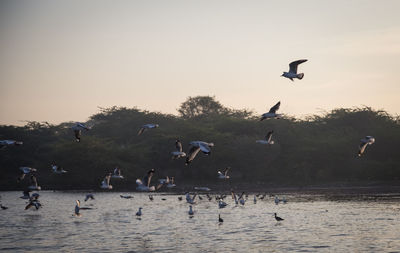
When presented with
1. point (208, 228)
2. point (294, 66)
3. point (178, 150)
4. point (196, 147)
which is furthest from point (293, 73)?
point (208, 228)

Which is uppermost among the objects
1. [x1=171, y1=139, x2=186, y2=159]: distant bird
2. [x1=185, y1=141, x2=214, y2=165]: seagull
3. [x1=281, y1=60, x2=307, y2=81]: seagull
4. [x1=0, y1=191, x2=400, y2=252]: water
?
[x1=281, y1=60, x2=307, y2=81]: seagull

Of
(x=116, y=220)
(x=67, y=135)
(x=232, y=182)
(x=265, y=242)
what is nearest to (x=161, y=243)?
(x=265, y=242)

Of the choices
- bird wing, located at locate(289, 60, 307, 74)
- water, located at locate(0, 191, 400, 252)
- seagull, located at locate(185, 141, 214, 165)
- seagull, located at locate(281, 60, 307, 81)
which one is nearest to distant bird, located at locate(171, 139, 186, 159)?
seagull, located at locate(185, 141, 214, 165)

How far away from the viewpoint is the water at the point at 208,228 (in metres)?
24.5

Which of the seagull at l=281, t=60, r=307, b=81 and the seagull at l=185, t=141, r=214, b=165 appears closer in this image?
the seagull at l=185, t=141, r=214, b=165

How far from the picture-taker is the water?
965 inches

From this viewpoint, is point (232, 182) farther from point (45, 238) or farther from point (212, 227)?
point (45, 238)

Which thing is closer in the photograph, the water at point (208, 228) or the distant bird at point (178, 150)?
the distant bird at point (178, 150)

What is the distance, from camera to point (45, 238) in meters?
27.7

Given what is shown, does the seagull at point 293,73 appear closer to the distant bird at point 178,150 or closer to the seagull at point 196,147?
the seagull at point 196,147

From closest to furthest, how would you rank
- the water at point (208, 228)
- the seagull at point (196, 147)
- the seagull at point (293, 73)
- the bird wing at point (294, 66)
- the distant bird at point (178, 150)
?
the seagull at point (196, 147) < the bird wing at point (294, 66) < the seagull at point (293, 73) < the distant bird at point (178, 150) < the water at point (208, 228)

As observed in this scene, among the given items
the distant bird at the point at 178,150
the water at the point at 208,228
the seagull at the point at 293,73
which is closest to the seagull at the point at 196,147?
the distant bird at the point at 178,150

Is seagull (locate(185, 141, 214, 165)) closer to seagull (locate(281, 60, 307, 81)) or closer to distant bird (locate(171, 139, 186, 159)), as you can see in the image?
distant bird (locate(171, 139, 186, 159))

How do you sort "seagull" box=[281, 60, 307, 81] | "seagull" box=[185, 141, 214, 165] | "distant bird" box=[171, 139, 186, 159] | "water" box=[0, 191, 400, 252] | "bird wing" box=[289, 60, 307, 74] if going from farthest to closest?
"water" box=[0, 191, 400, 252] → "distant bird" box=[171, 139, 186, 159] → "seagull" box=[281, 60, 307, 81] → "bird wing" box=[289, 60, 307, 74] → "seagull" box=[185, 141, 214, 165]
